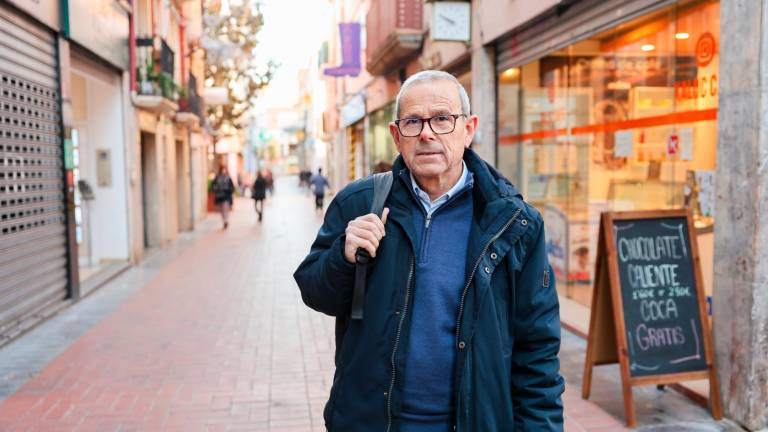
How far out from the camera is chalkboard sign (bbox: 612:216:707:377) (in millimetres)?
4801

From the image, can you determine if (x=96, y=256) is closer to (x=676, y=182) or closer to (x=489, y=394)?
(x=676, y=182)

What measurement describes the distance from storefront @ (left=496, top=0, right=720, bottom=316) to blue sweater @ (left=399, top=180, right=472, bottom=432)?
14.1 ft

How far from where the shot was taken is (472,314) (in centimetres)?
212

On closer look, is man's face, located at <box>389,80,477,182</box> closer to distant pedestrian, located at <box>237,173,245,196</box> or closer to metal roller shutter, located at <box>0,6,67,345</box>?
metal roller shutter, located at <box>0,6,67,345</box>

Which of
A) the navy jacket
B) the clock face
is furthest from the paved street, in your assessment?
the clock face

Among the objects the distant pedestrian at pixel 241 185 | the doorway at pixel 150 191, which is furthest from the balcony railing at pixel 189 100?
the distant pedestrian at pixel 241 185

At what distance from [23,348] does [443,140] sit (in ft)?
19.7


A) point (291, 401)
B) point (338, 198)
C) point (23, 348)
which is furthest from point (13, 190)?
point (338, 198)

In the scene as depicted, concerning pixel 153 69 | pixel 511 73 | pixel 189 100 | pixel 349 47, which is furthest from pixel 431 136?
pixel 349 47

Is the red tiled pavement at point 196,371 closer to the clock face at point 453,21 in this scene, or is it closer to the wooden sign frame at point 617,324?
the wooden sign frame at point 617,324

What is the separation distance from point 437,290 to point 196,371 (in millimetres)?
4278

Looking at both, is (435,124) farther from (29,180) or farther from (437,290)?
(29,180)

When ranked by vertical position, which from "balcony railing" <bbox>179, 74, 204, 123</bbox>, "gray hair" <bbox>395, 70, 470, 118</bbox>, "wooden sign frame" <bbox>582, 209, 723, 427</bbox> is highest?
"balcony railing" <bbox>179, 74, 204, 123</bbox>

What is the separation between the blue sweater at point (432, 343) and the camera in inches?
84.7
